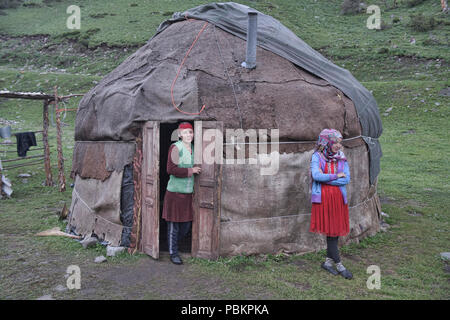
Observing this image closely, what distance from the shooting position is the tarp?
5.98 meters

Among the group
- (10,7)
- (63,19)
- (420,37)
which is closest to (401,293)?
(420,37)

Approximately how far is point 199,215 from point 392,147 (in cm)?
1049

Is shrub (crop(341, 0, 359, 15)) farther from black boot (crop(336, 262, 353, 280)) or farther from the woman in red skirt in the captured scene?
black boot (crop(336, 262, 353, 280))

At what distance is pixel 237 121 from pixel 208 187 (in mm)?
965

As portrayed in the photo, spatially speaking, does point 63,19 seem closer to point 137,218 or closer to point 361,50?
Answer: point 361,50

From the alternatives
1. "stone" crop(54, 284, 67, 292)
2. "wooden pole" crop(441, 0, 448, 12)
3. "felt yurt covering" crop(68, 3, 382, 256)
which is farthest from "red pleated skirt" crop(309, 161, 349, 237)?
"wooden pole" crop(441, 0, 448, 12)

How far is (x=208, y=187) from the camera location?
16.1ft

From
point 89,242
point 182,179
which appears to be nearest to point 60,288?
point 89,242

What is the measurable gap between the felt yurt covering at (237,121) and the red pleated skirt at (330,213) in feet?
2.69

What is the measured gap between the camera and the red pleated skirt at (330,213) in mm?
4352

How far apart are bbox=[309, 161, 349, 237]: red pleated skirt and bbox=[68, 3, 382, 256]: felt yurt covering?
819mm

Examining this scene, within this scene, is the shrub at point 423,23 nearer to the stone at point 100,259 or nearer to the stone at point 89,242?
the stone at point 89,242

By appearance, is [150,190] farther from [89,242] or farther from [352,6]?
[352,6]

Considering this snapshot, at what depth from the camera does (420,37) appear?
67.1 ft
